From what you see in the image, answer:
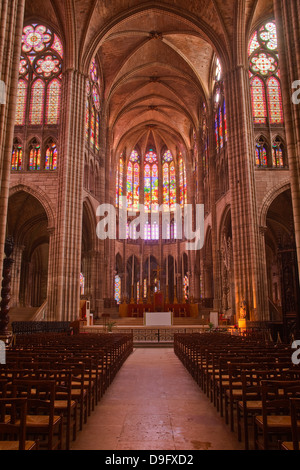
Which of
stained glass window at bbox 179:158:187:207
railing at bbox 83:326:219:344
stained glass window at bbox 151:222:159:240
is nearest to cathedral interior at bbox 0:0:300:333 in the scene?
railing at bbox 83:326:219:344

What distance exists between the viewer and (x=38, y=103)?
24906mm

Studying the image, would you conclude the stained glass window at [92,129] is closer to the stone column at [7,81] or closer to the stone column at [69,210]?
the stone column at [69,210]

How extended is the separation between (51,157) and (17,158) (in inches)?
90.4

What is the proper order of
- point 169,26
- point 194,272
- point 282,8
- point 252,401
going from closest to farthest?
point 252,401, point 282,8, point 169,26, point 194,272

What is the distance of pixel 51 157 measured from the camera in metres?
23.9

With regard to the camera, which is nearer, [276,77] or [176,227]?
[276,77]

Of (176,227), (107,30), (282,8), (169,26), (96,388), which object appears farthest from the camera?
(176,227)

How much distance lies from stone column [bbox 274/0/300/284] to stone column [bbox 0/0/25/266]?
8.05 meters

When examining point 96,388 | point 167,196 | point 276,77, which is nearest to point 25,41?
point 276,77

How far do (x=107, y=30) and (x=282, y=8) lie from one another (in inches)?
657

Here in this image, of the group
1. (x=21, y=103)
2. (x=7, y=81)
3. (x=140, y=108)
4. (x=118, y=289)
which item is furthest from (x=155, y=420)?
(x=140, y=108)

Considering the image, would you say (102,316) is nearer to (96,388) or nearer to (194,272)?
(194,272)

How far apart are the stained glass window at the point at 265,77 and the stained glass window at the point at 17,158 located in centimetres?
1596

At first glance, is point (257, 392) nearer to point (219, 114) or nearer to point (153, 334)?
point (153, 334)
